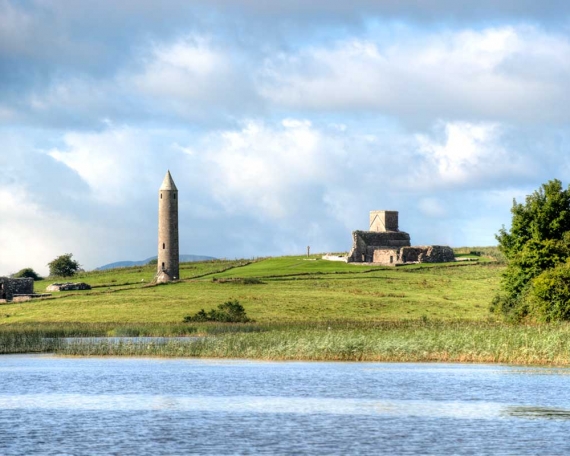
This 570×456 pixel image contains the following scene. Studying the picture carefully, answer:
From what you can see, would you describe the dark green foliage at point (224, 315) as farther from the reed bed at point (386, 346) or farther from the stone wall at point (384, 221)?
the stone wall at point (384, 221)

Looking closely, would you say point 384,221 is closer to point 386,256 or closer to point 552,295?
point 386,256

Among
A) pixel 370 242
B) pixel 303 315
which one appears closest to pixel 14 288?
pixel 303 315

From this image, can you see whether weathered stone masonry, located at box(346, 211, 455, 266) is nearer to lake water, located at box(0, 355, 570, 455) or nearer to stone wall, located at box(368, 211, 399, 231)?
stone wall, located at box(368, 211, 399, 231)

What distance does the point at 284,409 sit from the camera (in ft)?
105

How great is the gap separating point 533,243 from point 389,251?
58280mm

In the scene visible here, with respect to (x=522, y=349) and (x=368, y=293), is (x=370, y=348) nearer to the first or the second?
(x=522, y=349)

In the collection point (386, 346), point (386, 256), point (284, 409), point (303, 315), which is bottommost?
point (284, 409)

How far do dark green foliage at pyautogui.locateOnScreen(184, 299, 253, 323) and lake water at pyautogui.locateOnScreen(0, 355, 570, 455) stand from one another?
24033 millimetres

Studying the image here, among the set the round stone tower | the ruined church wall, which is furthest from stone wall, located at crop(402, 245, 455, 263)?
the round stone tower

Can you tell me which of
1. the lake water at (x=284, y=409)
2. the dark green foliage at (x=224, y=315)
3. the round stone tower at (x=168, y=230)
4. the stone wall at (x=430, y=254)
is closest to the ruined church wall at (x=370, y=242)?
the stone wall at (x=430, y=254)

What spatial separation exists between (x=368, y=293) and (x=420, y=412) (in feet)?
192

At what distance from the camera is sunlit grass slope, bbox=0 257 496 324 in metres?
77.2

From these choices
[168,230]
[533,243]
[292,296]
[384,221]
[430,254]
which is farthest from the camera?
[384,221]

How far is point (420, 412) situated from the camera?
31.0 metres
